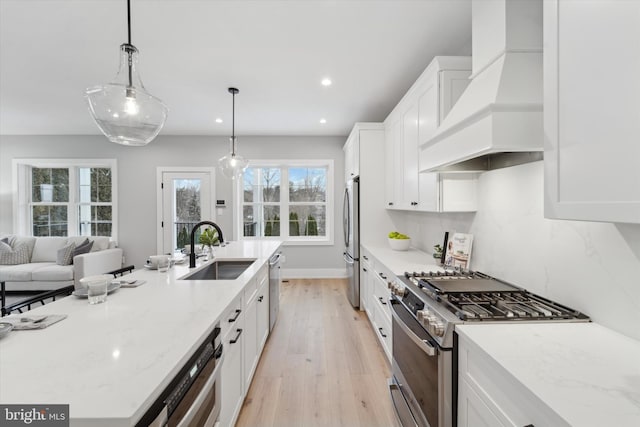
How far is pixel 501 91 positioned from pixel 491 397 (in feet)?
3.96

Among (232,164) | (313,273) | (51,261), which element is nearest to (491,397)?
(232,164)

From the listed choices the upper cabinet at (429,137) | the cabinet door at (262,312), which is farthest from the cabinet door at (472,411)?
the cabinet door at (262,312)

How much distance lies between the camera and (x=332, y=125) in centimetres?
468

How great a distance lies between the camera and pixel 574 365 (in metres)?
0.87

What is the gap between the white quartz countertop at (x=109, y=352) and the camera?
0.68 metres

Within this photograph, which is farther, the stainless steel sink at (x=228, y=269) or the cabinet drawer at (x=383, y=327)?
the stainless steel sink at (x=228, y=269)

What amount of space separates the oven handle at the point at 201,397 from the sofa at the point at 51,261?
426cm

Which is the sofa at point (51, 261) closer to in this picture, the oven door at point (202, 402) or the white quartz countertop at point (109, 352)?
the white quartz countertop at point (109, 352)

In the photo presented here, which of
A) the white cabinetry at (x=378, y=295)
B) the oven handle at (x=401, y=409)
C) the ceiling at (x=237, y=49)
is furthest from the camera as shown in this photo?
the white cabinetry at (x=378, y=295)

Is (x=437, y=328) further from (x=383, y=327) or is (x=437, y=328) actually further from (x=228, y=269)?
(x=228, y=269)

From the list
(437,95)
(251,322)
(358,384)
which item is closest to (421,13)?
(437,95)

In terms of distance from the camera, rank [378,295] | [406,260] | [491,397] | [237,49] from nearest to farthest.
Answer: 1. [491,397]
2. [237,49]
3. [406,260]
4. [378,295]

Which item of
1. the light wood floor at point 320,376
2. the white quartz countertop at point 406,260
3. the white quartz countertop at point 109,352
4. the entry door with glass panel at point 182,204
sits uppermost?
the entry door with glass panel at point 182,204

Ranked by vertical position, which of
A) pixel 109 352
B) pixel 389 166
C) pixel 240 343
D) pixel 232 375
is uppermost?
pixel 389 166
